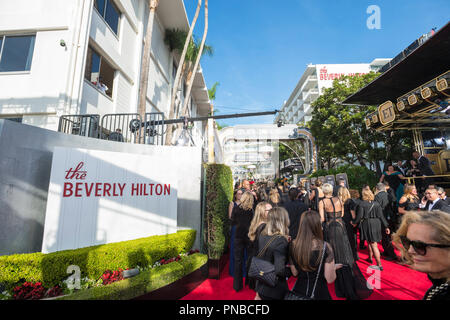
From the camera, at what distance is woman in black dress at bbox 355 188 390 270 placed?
15.9 ft

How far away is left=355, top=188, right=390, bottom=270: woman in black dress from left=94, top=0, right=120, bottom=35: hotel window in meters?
12.6

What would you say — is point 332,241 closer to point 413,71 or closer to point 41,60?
point 413,71

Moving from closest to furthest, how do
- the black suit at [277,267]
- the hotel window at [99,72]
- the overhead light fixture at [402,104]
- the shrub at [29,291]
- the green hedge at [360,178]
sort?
the black suit at [277,267] < the shrub at [29,291] < the hotel window at [99,72] < the overhead light fixture at [402,104] < the green hedge at [360,178]

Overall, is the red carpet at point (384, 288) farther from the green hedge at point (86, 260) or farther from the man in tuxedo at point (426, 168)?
the man in tuxedo at point (426, 168)

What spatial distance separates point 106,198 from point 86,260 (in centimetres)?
113

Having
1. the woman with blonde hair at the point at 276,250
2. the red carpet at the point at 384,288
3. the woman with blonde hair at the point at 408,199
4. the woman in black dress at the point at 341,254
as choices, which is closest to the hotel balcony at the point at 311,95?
the woman with blonde hair at the point at 408,199

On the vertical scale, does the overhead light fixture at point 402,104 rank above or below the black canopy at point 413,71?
below

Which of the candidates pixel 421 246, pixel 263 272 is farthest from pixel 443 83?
pixel 263 272

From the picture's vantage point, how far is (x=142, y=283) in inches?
130

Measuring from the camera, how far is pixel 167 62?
17.0 meters

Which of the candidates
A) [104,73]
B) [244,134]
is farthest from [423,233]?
[244,134]

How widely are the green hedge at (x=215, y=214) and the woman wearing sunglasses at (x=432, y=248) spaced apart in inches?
158

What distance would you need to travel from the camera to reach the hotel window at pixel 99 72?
9.05m

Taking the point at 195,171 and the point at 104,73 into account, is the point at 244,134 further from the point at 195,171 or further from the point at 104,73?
the point at 195,171
